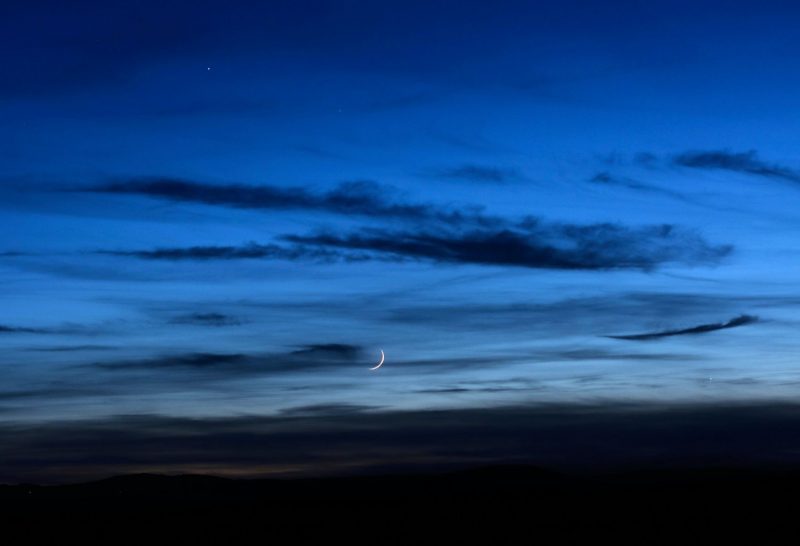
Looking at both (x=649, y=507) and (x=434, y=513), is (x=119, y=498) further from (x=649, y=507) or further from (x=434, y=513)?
(x=649, y=507)

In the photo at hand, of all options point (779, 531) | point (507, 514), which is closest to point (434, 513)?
point (507, 514)

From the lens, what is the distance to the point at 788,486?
413ft

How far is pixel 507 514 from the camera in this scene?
100 m

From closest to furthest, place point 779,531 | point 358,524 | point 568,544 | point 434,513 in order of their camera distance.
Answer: point 568,544 < point 779,531 < point 358,524 < point 434,513

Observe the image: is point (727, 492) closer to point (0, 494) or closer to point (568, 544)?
point (568, 544)

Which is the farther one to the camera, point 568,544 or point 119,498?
point 119,498

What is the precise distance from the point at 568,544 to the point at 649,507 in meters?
46.7

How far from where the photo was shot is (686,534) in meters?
67.8

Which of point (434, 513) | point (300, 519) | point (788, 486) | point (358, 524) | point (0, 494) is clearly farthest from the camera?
point (0, 494)

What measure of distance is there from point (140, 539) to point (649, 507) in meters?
53.2

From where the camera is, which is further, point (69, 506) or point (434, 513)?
point (69, 506)

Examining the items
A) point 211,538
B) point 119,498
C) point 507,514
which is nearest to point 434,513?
point 507,514

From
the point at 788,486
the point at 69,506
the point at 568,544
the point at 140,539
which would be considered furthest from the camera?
the point at 69,506

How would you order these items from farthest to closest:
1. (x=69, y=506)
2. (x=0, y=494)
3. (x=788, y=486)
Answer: (x=0, y=494) < (x=69, y=506) < (x=788, y=486)
